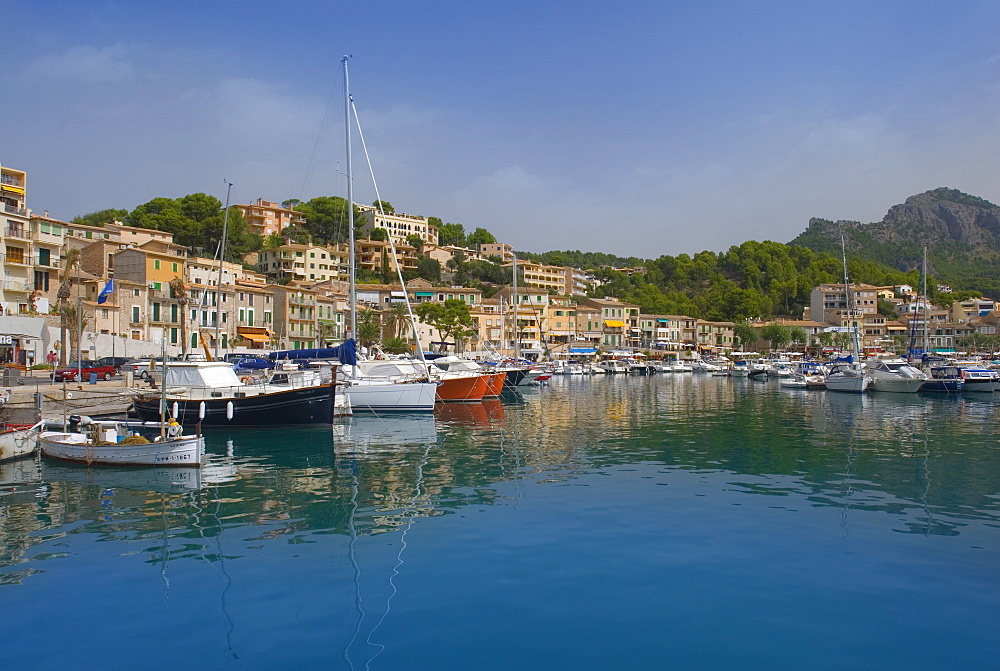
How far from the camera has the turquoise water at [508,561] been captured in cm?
830

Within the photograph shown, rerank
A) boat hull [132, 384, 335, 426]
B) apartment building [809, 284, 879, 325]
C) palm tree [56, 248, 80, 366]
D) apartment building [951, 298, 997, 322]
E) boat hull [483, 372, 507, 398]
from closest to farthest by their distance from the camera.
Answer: boat hull [132, 384, 335, 426]
boat hull [483, 372, 507, 398]
palm tree [56, 248, 80, 366]
apartment building [951, 298, 997, 322]
apartment building [809, 284, 879, 325]

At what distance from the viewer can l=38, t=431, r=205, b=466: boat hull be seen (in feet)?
60.1

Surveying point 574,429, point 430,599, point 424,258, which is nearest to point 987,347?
point 424,258

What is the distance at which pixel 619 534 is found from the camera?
41.9 feet

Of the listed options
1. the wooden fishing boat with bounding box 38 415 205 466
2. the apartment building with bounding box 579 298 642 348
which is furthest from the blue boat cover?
the apartment building with bounding box 579 298 642 348

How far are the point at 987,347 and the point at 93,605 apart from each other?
12772 cm

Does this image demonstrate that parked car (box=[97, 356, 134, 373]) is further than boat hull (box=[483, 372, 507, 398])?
Yes

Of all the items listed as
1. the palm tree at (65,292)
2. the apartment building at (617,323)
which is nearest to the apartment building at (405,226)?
the apartment building at (617,323)

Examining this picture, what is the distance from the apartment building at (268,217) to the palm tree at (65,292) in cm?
5647

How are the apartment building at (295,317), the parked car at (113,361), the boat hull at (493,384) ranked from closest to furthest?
the boat hull at (493,384)
the parked car at (113,361)
the apartment building at (295,317)

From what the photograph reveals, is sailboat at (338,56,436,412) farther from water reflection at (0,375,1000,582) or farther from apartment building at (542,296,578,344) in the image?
apartment building at (542,296,578,344)

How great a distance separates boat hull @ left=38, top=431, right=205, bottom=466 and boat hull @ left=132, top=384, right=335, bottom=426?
7909 mm

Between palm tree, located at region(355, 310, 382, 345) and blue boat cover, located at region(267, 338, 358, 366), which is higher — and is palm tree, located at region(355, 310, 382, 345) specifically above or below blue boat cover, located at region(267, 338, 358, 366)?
above

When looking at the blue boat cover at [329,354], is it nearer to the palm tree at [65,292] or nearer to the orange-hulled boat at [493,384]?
the orange-hulled boat at [493,384]
